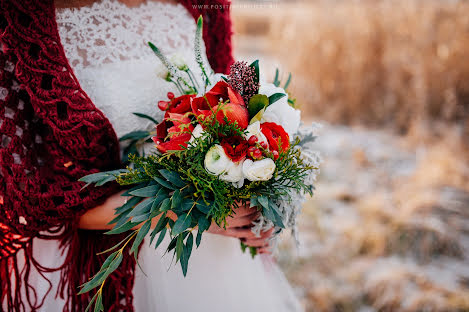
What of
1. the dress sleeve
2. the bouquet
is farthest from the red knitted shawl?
the bouquet

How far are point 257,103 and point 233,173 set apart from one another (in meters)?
0.19

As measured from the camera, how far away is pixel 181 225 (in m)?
0.81

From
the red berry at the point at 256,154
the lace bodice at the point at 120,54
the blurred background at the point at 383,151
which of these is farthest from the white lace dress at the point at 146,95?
the blurred background at the point at 383,151

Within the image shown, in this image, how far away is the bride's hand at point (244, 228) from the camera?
1.04 m

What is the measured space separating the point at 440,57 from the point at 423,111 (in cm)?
65

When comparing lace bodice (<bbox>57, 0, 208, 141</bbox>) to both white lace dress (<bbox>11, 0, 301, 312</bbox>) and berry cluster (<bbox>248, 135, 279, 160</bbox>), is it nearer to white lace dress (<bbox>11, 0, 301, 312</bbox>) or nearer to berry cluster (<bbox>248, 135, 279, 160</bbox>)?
white lace dress (<bbox>11, 0, 301, 312</bbox>)

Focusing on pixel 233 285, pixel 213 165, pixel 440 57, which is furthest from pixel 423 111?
pixel 213 165

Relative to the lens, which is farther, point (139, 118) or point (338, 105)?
point (338, 105)

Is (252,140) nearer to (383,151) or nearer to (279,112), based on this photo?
(279,112)

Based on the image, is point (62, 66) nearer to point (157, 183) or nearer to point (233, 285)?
point (157, 183)

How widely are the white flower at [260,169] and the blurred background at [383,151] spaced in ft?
3.01

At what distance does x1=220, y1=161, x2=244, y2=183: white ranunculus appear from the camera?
0.83 meters

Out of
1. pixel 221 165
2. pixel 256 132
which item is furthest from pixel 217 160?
pixel 256 132

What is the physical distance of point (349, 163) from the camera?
3818mm
